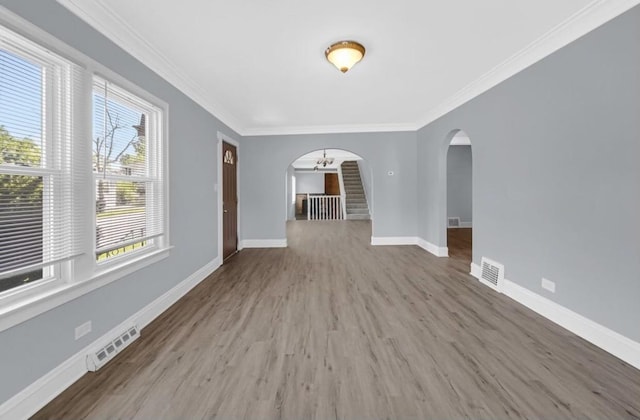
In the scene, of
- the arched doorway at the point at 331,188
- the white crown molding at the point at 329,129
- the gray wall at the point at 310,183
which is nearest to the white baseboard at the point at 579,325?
the white crown molding at the point at 329,129

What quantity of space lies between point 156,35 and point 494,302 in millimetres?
4177

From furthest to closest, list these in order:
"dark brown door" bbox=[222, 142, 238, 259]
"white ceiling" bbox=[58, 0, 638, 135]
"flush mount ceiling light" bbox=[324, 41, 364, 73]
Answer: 1. "dark brown door" bbox=[222, 142, 238, 259]
2. "flush mount ceiling light" bbox=[324, 41, 364, 73]
3. "white ceiling" bbox=[58, 0, 638, 135]

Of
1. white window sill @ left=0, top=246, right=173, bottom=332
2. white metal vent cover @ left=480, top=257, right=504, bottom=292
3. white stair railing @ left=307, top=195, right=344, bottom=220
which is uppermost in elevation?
white stair railing @ left=307, top=195, right=344, bottom=220

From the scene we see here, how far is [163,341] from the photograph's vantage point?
7.18ft

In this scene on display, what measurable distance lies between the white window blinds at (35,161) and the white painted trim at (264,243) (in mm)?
4076

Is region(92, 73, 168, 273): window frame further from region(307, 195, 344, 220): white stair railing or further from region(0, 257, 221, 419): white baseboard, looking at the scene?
region(307, 195, 344, 220): white stair railing

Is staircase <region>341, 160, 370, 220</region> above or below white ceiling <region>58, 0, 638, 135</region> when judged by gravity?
below

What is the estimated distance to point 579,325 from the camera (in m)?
2.24

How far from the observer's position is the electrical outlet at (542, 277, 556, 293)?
8.22 feet

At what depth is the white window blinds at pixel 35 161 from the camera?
4.66 feet

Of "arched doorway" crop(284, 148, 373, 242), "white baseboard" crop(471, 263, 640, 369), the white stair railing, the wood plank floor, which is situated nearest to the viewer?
the wood plank floor

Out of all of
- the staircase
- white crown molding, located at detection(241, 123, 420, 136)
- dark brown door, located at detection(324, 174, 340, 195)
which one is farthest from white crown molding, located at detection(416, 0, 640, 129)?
dark brown door, located at detection(324, 174, 340, 195)

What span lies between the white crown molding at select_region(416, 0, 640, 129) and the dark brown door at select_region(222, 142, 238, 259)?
384cm

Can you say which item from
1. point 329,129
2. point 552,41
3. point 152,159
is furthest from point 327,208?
point 552,41
